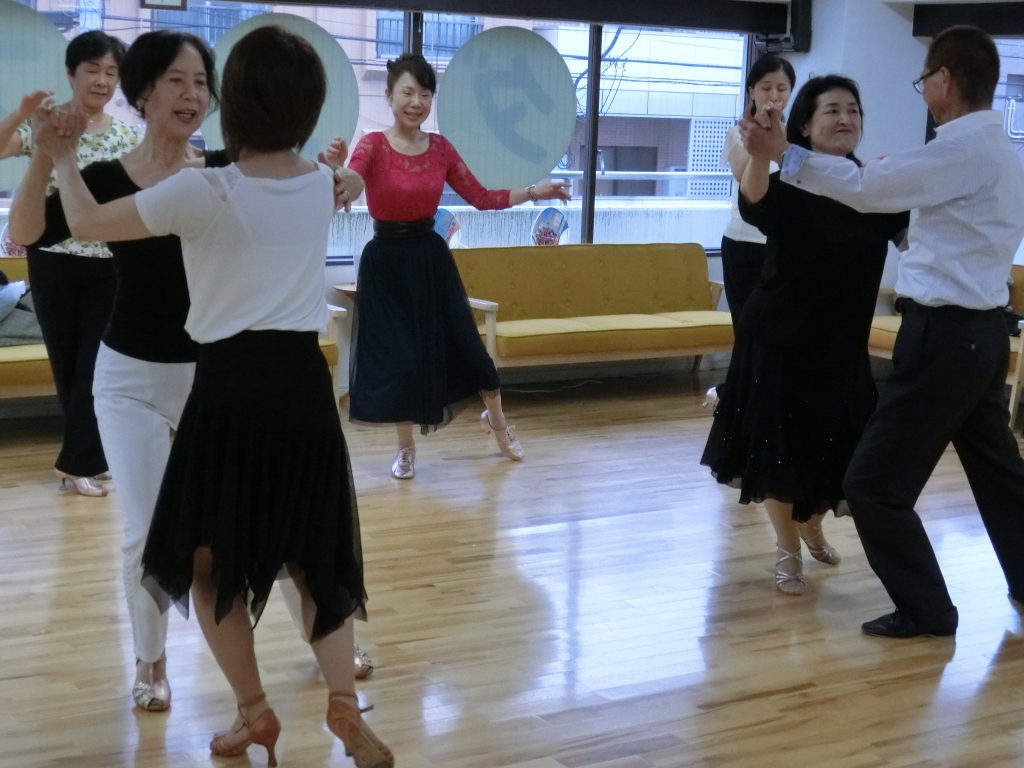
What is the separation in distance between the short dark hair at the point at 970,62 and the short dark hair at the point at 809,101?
0.30m

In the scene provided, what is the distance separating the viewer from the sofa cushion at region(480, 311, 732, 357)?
23.8 ft

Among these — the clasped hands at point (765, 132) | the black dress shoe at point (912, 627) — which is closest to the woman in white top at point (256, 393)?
the clasped hands at point (765, 132)

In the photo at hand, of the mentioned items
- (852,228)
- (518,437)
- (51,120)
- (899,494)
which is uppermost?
(51,120)

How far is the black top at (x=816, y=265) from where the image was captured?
402 centimetres

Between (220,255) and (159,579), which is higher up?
(220,255)

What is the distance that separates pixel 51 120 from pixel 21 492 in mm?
3209

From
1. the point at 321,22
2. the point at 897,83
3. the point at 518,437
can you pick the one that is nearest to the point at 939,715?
the point at 518,437

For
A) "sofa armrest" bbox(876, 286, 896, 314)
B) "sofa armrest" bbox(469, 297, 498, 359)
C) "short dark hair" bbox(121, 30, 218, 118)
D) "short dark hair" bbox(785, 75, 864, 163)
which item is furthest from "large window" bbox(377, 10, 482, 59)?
"short dark hair" bbox(121, 30, 218, 118)

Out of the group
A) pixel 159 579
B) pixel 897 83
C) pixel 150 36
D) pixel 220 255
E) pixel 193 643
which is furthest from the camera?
Result: pixel 897 83

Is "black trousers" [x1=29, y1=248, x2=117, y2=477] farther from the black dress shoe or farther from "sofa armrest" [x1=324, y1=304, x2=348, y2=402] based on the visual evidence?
the black dress shoe

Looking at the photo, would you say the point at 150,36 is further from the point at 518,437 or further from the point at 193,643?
the point at 518,437

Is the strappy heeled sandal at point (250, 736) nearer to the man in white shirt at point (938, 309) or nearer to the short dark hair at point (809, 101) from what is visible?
the man in white shirt at point (938, 309)

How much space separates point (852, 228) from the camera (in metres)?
4.04

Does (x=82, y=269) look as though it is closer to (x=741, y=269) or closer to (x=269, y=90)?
(x=741, y=269)
